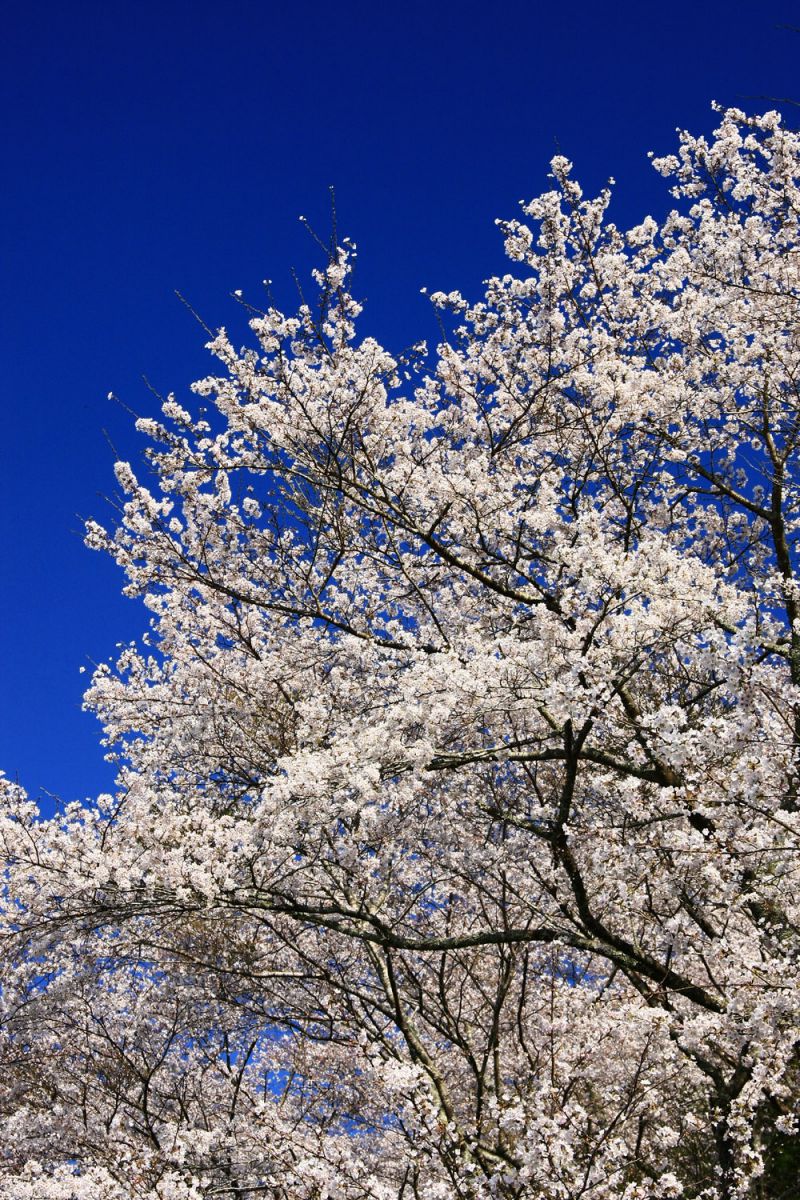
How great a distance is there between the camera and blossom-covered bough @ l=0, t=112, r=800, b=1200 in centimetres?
537

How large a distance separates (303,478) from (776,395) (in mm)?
4570

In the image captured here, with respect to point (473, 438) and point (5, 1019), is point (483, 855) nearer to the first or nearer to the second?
point (473, 438)

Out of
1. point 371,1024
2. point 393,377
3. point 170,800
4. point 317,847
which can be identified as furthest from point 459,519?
point 371,1024

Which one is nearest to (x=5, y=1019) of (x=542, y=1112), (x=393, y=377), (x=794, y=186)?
(x=542, y=1112)

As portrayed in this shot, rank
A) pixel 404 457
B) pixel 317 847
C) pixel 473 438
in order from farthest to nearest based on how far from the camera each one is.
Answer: pixel 473 438 → pixel 404 457 → pixel 317 847

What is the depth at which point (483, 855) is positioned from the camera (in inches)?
310

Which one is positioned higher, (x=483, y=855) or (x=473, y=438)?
(x=473, y=438)

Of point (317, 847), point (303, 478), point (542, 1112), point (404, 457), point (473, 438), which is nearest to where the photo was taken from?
point (542, 1112)

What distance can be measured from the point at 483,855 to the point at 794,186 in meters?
7.66

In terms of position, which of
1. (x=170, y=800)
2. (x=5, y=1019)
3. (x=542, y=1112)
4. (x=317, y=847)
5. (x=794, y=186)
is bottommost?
(x=542, y=1112)

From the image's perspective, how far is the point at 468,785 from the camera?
801 centimetres

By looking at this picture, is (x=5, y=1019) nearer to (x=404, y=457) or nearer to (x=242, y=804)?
(x=242, y=804)

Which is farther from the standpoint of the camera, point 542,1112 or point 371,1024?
point 371,1024

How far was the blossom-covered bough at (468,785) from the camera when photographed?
17.6ft
